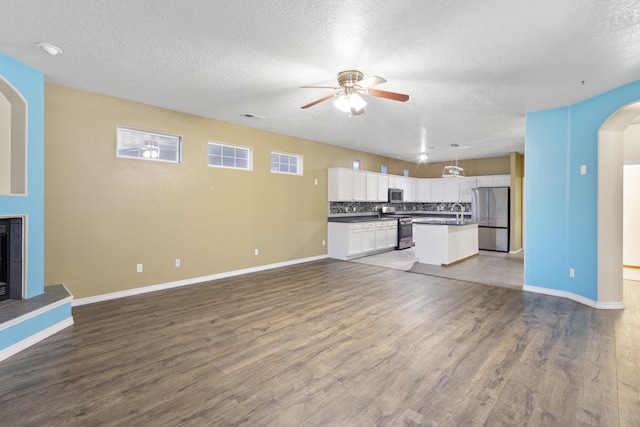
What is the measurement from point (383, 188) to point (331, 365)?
22.1ft

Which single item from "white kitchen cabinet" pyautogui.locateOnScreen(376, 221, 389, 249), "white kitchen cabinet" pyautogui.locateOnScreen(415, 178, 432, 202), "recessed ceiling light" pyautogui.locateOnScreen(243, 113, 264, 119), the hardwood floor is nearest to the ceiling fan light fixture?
"recessed ceiling light" pyautogui.locateOnScreen(243, 113, 264, 119)

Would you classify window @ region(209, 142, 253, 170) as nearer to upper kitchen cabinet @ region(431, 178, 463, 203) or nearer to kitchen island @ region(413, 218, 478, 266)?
kitchen island @ region(413, 218, 478, 266)

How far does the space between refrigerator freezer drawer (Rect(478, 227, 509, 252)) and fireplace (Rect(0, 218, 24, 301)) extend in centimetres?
915

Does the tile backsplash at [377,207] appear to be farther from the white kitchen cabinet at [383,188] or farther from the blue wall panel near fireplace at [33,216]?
the blue wall panel near fireplace at [33,216]

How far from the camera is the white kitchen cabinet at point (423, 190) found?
1002cm

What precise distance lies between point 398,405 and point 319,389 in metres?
0.54

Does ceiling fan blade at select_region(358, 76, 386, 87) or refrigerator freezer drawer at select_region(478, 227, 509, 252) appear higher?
ceiling fan blade at select_region(358, 76, 386, 87)

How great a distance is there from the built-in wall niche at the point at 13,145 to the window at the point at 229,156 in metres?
2.40

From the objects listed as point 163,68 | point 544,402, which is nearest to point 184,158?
point 163,68

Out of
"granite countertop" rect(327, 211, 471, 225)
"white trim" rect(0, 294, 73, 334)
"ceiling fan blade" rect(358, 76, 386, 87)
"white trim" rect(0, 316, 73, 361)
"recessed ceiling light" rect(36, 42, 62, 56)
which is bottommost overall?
"white trim" rect(0, 316, 73, 361)

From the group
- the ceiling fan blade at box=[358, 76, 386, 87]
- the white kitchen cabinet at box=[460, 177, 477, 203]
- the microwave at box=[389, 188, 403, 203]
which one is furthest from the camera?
the white kitchen cabinet at box=[460, 177, 477, 203]

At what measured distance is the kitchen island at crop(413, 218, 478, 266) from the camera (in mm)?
6371

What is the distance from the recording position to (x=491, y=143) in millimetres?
7102

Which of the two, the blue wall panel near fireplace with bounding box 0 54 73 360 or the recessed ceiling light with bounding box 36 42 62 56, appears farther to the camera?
the blue wall panel near fireplace with bounding box 0 54 73 360
